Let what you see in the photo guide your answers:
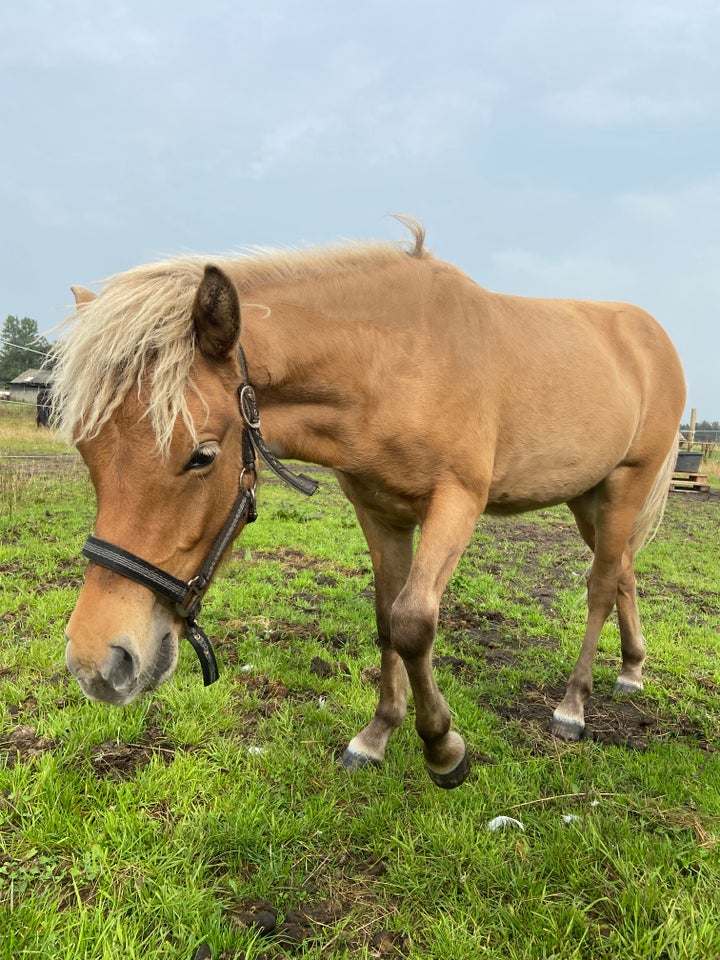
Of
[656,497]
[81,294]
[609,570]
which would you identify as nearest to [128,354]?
[81,294]

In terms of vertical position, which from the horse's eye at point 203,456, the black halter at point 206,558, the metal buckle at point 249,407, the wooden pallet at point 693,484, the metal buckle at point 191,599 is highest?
the metal buckle at point 249,407

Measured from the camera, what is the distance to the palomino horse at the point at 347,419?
1922 millimetres

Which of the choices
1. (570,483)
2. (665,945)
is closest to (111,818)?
(665,945)

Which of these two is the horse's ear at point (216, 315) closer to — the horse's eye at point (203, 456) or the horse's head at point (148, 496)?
the horse's head at point (148, 496)

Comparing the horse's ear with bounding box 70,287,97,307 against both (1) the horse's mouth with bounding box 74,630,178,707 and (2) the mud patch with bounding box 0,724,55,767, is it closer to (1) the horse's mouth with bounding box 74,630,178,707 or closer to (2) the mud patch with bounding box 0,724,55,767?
(1) the horse's mouth with bounding box 74,630,178,707

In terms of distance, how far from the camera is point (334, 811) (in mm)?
2646

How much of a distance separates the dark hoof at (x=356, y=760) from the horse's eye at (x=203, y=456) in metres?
1.95

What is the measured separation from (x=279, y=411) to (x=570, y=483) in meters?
2.04

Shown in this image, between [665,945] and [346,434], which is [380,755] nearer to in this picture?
[665,945]

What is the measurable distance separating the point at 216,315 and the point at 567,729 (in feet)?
11.0

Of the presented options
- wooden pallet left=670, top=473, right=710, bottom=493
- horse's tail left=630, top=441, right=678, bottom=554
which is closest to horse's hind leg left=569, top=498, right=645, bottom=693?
horse's tail left=630, top=441, right=678, bottom=554

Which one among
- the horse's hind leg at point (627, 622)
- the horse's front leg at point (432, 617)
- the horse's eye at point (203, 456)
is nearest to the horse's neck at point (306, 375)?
the horse's eye at point (203, 456)

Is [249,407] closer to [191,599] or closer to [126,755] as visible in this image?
[191,599]

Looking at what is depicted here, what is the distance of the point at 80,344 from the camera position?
200 centimetres
